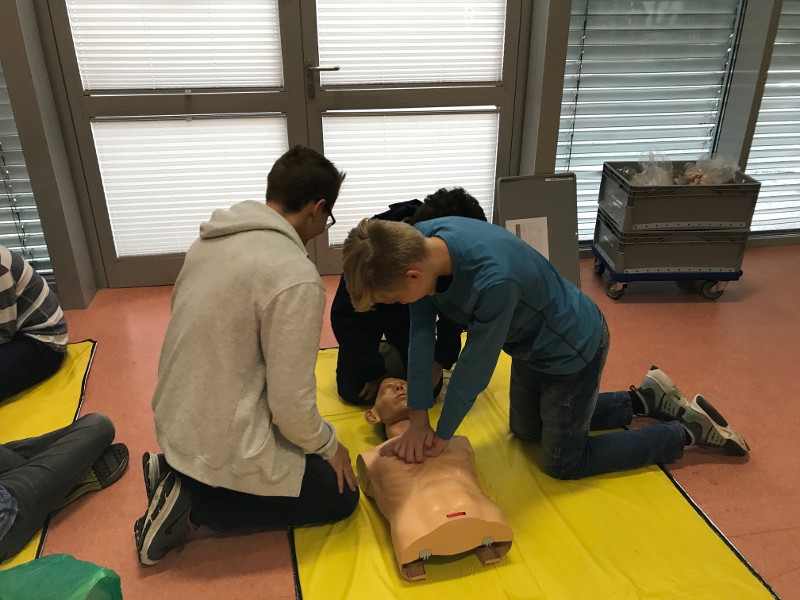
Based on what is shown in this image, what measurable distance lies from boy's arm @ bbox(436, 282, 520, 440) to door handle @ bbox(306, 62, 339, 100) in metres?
2.10

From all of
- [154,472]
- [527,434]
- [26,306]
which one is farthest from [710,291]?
[26,306]

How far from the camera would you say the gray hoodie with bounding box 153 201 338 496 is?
5.20 feet

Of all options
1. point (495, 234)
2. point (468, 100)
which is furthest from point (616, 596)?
point (468, 100)

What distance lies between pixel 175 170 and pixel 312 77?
0.90m

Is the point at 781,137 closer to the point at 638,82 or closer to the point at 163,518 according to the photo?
the point at 638,82

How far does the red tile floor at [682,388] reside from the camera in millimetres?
1865

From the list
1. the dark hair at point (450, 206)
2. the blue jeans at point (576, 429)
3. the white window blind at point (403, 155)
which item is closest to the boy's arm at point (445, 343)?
the blue jeans at point (576, 429)

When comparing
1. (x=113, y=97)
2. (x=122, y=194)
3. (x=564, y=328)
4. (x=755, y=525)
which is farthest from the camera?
(x=122, y=194)

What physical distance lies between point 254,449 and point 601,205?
2.65 metres

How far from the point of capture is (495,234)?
5.61ft

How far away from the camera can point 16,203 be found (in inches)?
136

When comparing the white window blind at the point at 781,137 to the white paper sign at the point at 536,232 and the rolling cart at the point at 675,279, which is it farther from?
the white paper sign at the point at 536,232

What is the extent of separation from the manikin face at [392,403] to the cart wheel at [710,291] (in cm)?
210

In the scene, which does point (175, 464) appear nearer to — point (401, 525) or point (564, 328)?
point (401, 525)
